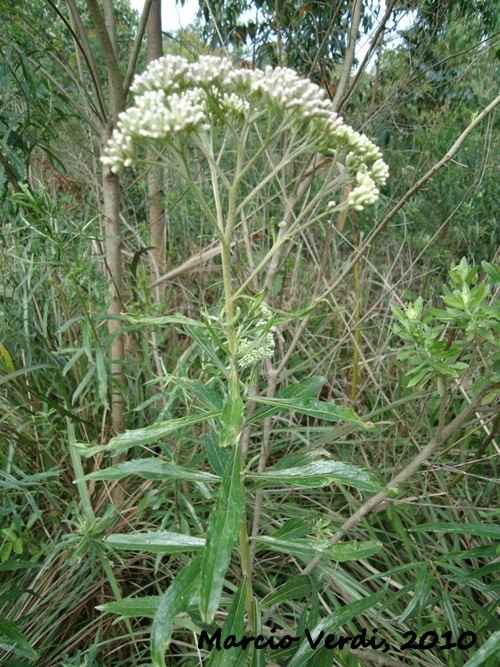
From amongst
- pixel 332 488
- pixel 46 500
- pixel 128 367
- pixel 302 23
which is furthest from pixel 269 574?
A: pixel 302 23

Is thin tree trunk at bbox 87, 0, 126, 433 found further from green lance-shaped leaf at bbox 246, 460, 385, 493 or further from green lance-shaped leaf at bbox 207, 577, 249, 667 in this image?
green lance-shaped leaf at bbox 207, 577, 249, 667

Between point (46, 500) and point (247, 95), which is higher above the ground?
point (247, 95)

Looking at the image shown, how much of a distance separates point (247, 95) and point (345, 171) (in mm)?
344

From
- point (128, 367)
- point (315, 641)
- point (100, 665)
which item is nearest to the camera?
point (315, 641)

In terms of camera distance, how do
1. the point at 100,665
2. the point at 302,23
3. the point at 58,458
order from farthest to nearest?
the point at 302,23 < the point at 58,458 < the point at 100,665

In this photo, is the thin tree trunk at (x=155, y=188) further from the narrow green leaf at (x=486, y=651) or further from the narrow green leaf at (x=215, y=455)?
the narrow green leaf at (x=486, y=651)

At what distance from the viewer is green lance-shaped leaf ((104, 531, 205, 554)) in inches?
55.0

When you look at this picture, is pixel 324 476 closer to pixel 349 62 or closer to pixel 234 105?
pixel 234 105

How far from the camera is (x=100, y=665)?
1878mm

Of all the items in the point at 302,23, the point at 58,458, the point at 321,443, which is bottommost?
the point at 58,458

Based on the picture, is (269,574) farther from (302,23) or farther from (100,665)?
(302,23)

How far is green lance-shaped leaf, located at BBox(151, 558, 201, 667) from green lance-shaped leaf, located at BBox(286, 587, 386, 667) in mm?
437

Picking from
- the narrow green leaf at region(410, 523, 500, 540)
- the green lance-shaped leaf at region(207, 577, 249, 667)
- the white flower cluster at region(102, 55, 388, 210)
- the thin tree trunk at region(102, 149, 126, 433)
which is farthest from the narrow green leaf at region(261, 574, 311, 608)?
the white flower cluster at region(102, 55, 388, 210)

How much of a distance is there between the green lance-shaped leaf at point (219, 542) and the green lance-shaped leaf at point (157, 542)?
1.00 feet
